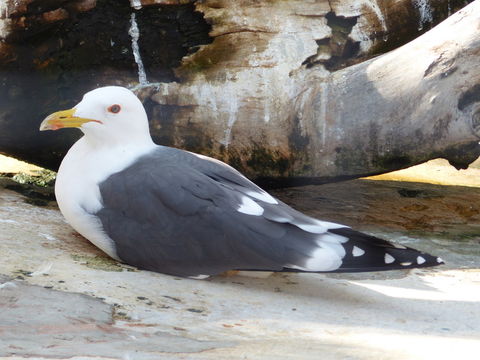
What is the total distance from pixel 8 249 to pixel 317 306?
3.96ft

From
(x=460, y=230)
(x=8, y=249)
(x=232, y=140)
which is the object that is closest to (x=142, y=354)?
(x=8, y=249)

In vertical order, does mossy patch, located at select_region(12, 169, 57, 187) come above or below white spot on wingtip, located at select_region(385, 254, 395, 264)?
above

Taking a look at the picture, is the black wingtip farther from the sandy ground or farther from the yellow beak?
the yellow beak

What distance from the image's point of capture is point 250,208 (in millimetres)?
3342

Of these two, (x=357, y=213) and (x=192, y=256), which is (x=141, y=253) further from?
(x=357, y=213)

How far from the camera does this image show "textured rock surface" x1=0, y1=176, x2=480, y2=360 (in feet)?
7.91

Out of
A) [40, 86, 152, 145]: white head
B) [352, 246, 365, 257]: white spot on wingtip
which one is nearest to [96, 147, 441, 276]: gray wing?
[352, 246, 365, 257]: white spot on wingtip

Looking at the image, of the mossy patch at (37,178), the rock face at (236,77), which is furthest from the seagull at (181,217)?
the mossy patch at (37,178)

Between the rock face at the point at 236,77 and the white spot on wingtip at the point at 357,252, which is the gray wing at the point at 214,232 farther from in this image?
the rock face at the point at 236,77

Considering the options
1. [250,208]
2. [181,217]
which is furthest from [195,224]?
[250,208]

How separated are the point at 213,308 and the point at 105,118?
1091 mm

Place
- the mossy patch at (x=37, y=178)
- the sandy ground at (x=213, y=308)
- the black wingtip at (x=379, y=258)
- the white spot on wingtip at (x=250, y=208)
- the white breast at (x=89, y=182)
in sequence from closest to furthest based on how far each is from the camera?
the sandy ground at (x=213, y=308) < the black wingtip at (x=379, y=258) < the white spot on wingtip at (x=250, y=208) < the white breast at (x=89, y=182) < the mossy patch at (x=37, y=178)

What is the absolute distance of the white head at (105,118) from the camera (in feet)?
11.8

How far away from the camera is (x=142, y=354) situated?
2.28m
